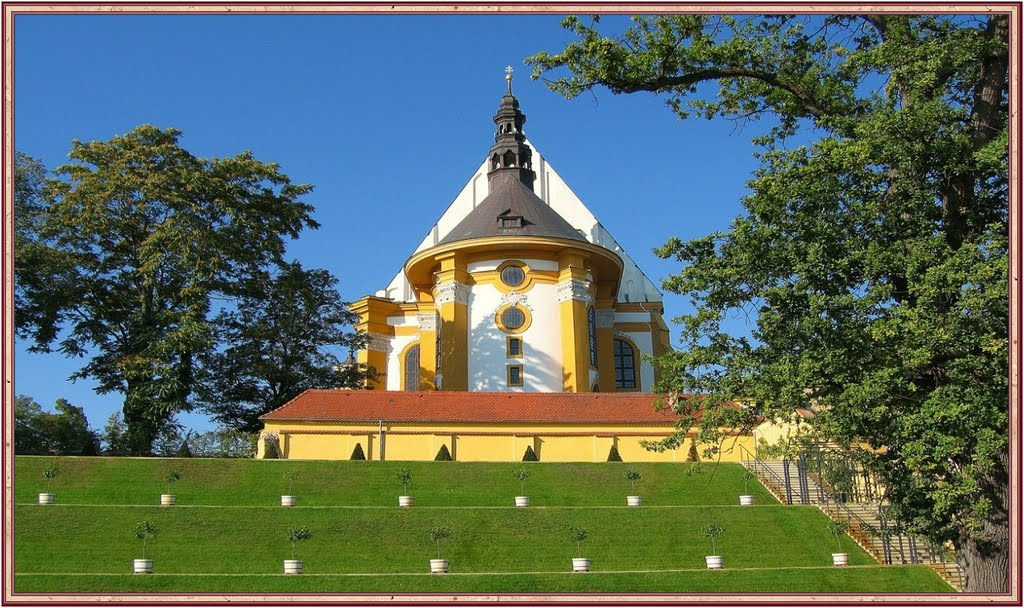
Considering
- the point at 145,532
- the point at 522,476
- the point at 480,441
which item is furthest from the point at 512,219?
the point at 145,532

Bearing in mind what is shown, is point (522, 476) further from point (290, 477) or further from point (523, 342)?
point (523, 342)

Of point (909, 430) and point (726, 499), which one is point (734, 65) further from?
point (726, 499)

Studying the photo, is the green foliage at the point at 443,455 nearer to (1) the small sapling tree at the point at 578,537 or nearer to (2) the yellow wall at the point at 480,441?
(2) the yellow wall at the point at 480,441

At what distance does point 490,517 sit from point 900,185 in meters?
12.6

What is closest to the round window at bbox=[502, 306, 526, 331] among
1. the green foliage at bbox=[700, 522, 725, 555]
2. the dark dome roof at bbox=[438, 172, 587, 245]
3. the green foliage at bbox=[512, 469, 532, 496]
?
the dark dome roof at bbox=[438, 172, 587, 245]

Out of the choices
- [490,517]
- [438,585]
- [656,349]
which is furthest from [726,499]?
[656,349]

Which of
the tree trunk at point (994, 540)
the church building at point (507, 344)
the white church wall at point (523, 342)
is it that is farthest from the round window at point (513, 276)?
the tree trunk at point (994, 540)

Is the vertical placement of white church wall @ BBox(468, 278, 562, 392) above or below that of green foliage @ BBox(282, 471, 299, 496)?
above

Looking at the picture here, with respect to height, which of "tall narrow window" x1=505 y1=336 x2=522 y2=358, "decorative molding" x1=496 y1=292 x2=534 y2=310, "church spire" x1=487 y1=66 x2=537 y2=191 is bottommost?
"tall narrow window" x1=505 y1=336 x2=522 y2=358

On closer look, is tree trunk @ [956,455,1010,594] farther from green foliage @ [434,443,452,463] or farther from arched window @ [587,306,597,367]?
arched window @ [587,306,597,367]

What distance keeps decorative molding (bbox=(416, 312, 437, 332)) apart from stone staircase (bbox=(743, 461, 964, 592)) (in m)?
20.8

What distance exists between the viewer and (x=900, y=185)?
48.2ft

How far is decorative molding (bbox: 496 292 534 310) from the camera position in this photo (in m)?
45.1

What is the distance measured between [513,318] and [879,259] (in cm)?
3133
